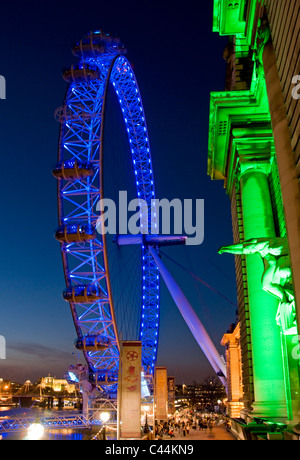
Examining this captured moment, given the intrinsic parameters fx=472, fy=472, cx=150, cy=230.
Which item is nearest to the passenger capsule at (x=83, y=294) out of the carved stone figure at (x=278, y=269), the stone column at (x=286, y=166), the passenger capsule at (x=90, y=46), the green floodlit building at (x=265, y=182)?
the green floodlit building at (x=265, y=182)

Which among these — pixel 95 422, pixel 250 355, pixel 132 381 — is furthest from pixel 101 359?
pixel 250 355

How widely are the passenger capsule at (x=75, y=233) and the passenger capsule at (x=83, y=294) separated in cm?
429

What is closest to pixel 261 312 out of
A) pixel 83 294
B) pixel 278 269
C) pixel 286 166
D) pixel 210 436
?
pixel 278 269

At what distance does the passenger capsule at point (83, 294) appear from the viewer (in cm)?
4031

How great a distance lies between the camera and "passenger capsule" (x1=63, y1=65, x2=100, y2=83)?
4244 cm

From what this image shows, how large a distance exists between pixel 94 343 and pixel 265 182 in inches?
1139

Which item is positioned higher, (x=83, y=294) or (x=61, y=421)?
(x=83, y=294)

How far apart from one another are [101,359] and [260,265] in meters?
32.8

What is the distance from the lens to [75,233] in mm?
38969

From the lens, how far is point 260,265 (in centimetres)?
1669

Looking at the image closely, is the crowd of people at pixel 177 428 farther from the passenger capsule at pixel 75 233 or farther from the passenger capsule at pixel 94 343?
the passenger capsule at pixel 75 233

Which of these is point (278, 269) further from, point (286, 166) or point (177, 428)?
point (177, 428)
